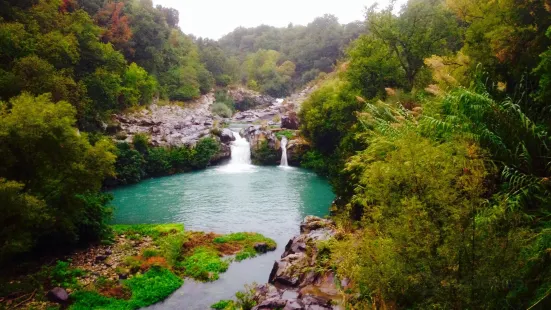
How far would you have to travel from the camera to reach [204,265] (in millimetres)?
13000

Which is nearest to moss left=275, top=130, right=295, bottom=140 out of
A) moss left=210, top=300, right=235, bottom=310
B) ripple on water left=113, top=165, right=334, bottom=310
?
ripple on water left=113, top=165, right=334, bottom=310

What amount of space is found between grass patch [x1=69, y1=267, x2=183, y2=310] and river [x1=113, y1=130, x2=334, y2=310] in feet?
1.09

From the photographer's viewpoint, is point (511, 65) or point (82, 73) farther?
point (82, 73)

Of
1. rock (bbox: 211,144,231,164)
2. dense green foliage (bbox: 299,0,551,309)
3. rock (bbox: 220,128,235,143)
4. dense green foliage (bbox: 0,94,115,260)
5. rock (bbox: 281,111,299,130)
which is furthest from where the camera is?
rock (bbox: 281,111,299,130)

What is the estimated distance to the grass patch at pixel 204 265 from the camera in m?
12.3

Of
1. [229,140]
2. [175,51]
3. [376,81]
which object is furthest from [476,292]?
[175,51]

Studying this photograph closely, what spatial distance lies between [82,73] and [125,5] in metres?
18.2

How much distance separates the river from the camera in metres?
11.9

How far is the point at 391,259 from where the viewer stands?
4.89m

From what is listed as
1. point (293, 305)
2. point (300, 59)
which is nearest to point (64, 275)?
point (293, 305)

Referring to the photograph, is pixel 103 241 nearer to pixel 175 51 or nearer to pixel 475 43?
pixel 475 43

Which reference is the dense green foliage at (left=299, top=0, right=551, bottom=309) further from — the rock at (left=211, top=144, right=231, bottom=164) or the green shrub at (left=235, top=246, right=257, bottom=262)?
the rock at (left=211, top=144, right=231, bottom=164)

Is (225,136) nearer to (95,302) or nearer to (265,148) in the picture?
(265,148)

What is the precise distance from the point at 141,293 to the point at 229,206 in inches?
399
